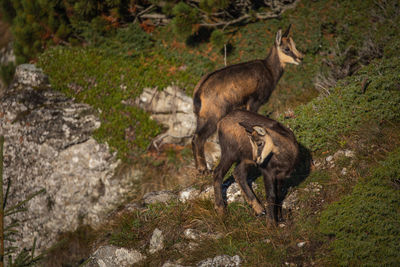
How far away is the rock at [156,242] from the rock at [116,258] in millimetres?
177

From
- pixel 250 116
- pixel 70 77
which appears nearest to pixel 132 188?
pixel 70 77

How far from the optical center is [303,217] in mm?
5133

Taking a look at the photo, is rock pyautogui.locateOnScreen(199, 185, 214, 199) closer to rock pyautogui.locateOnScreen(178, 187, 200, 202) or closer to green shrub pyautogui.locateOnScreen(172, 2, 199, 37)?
rock pyautogui.locateOnScreen(178, 187, 200, 202)

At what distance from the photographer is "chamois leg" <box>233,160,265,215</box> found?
17.7 feet

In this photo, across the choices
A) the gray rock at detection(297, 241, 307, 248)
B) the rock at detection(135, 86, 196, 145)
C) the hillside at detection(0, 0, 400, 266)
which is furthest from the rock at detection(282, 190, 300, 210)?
the rock at detection(135, 86, 196, 145)

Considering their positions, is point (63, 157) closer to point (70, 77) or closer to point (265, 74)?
point (70, 77)

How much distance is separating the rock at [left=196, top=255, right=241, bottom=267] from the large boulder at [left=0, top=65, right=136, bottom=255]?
483 centimetres

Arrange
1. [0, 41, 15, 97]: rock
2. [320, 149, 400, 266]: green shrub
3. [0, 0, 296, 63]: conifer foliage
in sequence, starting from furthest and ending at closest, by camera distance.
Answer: [0, 41, 15, 97]: rock, [0, 0, 296, 63]: conifer foliage, [320, 149, 400, 266]: green shrub

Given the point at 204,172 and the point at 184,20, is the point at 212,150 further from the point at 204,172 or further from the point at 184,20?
the point at 184,20

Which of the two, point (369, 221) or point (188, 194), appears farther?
point (188, 194)

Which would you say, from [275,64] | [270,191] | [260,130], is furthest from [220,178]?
[275,64]

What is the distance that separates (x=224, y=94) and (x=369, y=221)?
3.55m

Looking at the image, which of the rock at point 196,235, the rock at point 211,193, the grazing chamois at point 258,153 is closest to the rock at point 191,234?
the rock at point 196,235

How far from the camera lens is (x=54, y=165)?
945 cm
